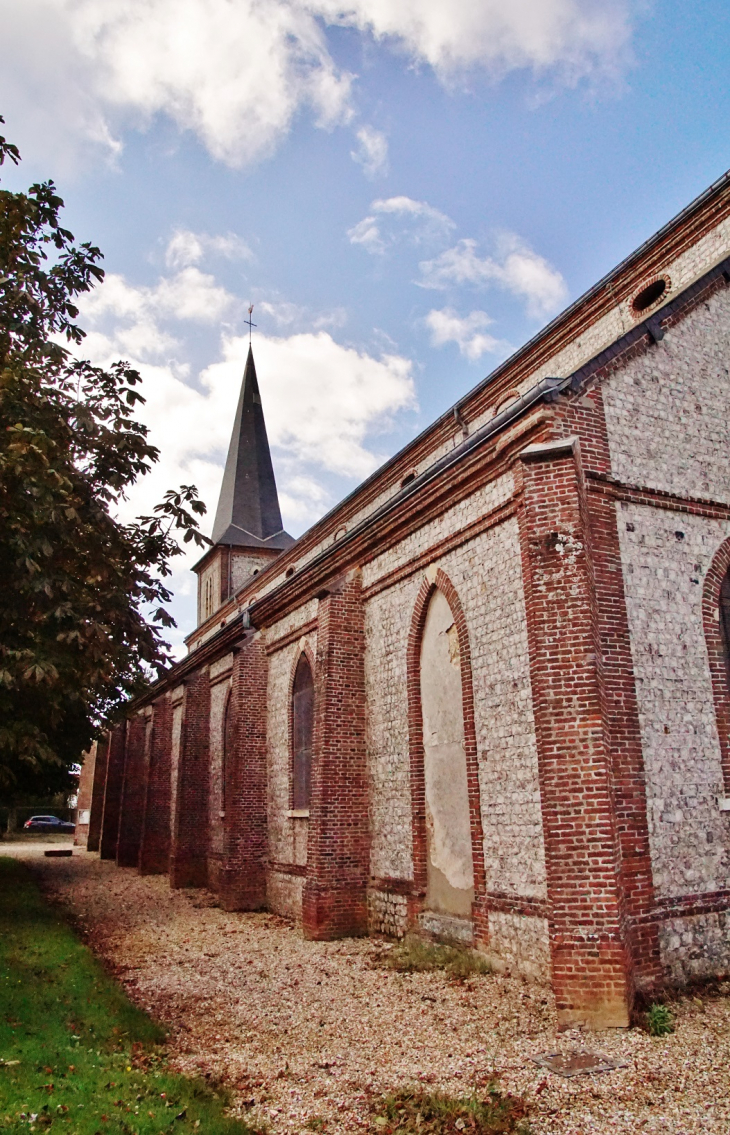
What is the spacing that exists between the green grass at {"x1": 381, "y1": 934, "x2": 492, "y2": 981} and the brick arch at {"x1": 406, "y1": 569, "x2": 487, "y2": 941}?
0.30 meters

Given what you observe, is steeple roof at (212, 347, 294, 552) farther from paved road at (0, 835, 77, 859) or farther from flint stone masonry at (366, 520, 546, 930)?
flint stone masonry at (366, 520, 546, 930)

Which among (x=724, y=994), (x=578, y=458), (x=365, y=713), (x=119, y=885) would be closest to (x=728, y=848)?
(x=724, y=994)

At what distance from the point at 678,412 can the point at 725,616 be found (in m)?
2.58

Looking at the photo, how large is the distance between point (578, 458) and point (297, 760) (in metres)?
8.78

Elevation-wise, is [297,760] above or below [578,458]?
below

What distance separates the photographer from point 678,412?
377 inches

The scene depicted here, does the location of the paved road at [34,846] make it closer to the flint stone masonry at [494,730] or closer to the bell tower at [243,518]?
the bell tower at [243,518]

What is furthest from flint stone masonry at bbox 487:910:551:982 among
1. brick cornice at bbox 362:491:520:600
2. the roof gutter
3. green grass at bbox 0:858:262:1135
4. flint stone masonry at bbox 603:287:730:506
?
the roof gutter

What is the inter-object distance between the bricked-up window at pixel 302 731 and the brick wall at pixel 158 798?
9417mm

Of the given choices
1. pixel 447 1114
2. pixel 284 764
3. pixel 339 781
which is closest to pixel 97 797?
pixel 284 764

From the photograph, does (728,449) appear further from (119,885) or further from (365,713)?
(119,885)

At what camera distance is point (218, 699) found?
65.2 ft

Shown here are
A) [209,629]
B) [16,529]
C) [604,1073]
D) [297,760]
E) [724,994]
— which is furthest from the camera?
[209,629]

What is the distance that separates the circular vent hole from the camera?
13.4m
